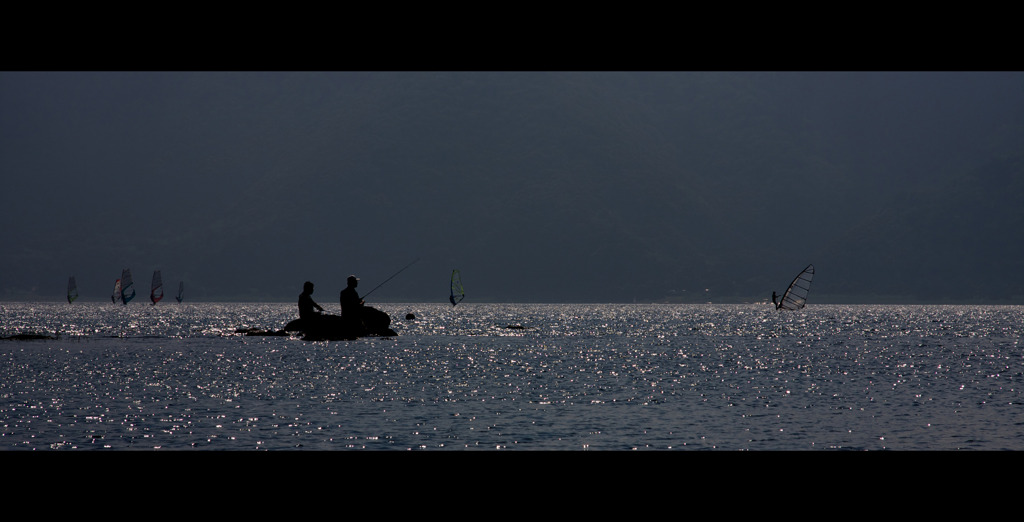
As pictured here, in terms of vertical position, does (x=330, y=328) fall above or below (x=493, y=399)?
above

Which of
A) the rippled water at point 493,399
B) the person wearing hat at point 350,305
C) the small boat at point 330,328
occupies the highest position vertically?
the person wearing hat at point 350,305

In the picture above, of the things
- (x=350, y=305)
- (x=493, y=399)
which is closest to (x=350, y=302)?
(x=350, y=305)

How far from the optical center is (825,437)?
987 inches

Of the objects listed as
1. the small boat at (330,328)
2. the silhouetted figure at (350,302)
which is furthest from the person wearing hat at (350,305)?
the small boat at (330,328)

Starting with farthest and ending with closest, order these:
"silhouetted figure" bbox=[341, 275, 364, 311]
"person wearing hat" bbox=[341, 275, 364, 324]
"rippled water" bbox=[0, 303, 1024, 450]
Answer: "person wearing hat" bbox=[341, 275, 364, 324], "silhouetted figure" bbox=[341, 275, 364, 311], "rippled water" bbox=[0, 303, 1024, 450]

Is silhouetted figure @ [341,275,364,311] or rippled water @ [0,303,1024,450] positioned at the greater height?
silhouetted figure @ [341,275,364,311]

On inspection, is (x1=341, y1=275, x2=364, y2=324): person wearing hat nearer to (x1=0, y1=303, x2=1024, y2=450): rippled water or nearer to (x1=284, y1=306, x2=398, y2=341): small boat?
(x1=284, y1=306, x2=398, y2=341): small boat

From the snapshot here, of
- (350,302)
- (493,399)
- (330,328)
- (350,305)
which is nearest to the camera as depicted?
(493,399)

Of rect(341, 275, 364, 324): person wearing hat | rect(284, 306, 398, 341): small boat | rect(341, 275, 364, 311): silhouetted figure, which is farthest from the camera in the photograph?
rect(284, 306, 398, 341): small boat

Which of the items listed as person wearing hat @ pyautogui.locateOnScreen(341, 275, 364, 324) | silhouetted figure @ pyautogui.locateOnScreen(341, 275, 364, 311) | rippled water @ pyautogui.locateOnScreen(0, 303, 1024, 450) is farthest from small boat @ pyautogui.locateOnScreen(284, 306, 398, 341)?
rippled water @ pyautogui.locateOnScreen(0, 303, 1024, 450)

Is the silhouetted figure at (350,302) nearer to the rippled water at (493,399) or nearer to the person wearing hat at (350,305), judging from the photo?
the person wearing hat at (350,305)

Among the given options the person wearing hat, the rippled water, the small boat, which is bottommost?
the rippled water

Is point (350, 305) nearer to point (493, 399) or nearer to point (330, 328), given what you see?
→ point (330, 328)
